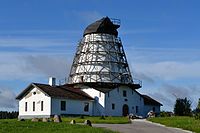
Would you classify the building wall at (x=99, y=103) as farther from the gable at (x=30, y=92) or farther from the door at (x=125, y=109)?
the gable at (x=30, y=92)

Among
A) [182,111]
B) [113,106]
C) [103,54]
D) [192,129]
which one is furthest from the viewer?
[103,54]

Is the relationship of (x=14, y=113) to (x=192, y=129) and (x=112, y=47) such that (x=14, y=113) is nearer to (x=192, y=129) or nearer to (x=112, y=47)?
(x=112, y=47)

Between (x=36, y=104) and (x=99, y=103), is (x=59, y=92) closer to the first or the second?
(x=36, y=104)

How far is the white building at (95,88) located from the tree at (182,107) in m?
10.6

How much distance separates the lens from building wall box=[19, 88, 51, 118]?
69.2 metres

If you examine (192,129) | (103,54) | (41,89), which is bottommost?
(192,129)

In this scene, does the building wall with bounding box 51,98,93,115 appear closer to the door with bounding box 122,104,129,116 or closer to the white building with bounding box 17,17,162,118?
the white building with bounding box 17,17,162,118

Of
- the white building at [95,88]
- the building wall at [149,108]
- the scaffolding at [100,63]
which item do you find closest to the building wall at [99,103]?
the white building at [95,88]

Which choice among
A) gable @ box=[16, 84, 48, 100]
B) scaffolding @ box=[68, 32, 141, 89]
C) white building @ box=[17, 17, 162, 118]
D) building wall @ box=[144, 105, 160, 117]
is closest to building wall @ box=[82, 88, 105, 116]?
white building @ box=[17, 17, 162, 118]

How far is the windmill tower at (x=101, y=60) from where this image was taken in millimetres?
79125

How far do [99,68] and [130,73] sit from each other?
6608mm

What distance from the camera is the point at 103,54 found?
81375 mm

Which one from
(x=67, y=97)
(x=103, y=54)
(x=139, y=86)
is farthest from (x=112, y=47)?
(x=67, y=97)

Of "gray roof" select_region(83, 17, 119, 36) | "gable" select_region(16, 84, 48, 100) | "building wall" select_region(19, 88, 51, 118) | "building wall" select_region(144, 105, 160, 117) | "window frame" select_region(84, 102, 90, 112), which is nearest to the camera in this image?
"building wall" select_region(19, 88, 51, 118)
